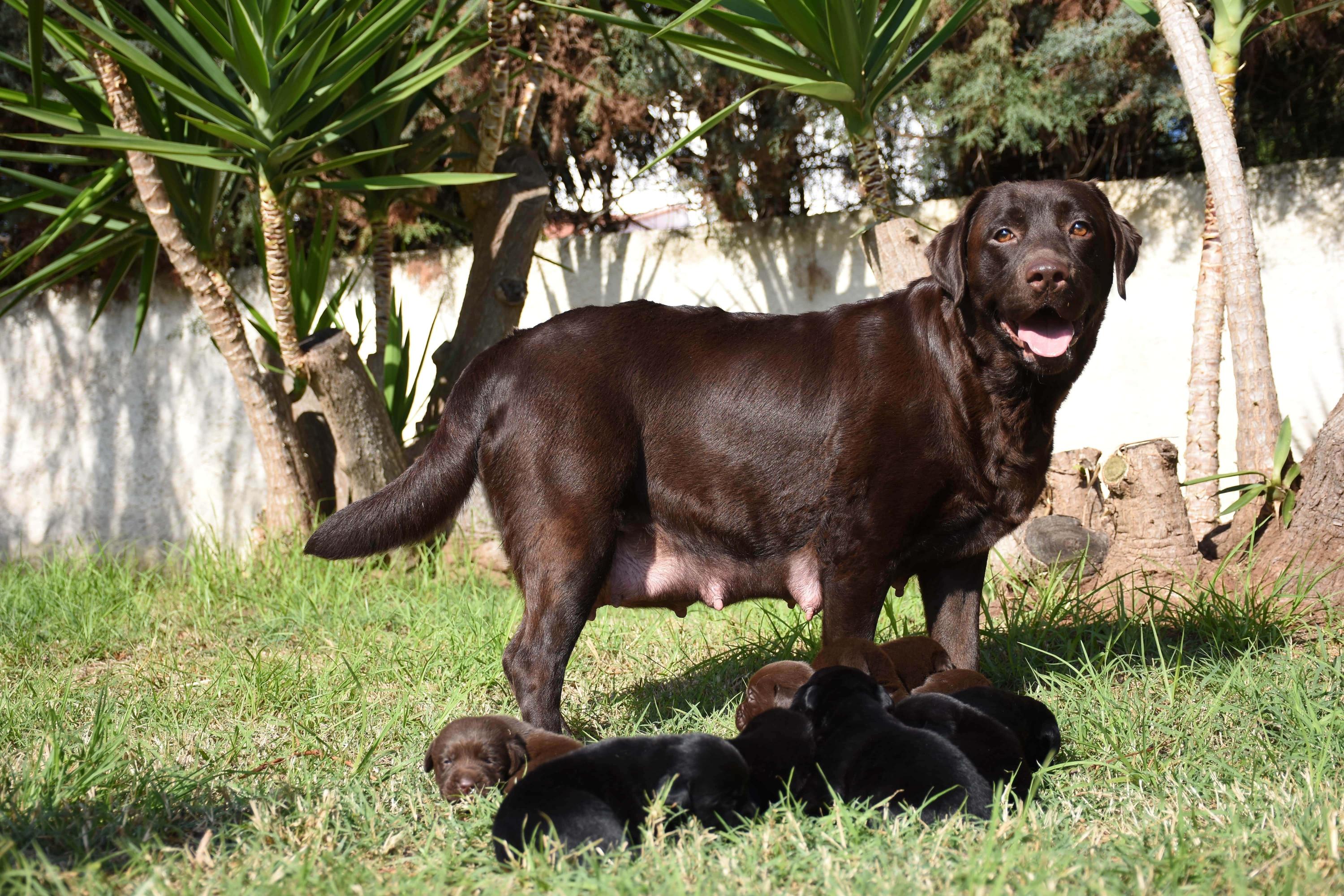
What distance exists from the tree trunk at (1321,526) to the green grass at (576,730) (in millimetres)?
204

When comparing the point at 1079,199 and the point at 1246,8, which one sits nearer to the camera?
the point at 1079,199

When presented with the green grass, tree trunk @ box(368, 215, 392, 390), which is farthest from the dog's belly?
tree trunk @ box(368, 215, 392, 390)

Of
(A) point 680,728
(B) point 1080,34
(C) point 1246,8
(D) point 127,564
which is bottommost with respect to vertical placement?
(A) point 680,728

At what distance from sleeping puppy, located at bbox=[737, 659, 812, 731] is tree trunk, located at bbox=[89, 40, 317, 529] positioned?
149 inches

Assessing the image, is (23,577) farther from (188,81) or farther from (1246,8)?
(1246,8)

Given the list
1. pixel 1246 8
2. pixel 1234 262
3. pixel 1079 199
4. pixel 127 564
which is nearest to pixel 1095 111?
pixel 1246 8


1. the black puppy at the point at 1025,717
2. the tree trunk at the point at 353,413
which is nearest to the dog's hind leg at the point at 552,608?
the black puppy at the point at 1025,717

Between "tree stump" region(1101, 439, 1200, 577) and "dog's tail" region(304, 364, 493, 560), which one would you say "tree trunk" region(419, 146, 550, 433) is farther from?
"tree stump" region(1101, 439, 1200, 577)

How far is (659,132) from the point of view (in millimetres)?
7559

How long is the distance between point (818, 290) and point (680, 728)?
4.58 m

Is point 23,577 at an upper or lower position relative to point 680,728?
upper

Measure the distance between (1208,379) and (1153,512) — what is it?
706 mm

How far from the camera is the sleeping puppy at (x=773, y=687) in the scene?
9.11ft

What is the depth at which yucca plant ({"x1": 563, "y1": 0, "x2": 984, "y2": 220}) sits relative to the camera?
4211 mm
